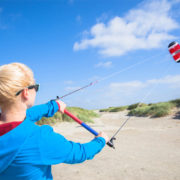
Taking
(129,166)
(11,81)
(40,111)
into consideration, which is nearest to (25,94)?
(11,81)

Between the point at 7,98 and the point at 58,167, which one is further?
the point at 58,167

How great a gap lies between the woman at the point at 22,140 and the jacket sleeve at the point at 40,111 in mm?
668

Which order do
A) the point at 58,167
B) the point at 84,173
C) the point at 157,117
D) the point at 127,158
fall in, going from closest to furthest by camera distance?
the point at 84,173 → the point at 58,167 → the point at 127,158 → the point at 157,117

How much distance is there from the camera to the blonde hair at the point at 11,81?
1.18 meters

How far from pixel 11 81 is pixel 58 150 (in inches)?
21.6

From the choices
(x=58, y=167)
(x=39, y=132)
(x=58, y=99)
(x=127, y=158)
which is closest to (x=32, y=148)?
(x=39, y=132)

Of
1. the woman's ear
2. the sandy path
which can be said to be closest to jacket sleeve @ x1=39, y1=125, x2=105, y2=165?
the woman's ear

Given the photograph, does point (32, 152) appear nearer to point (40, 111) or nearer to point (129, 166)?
point (40, 111)

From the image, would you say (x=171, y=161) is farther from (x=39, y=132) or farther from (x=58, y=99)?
(x=39, y=132)

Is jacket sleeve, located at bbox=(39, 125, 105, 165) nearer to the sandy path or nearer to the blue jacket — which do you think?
the blue jacket

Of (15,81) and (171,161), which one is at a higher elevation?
(15,81)

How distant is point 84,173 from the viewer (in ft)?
11.9

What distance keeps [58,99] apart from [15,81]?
3.67 feet

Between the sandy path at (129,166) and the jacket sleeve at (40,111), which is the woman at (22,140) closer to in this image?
the jacket sleeve at (40,111)
